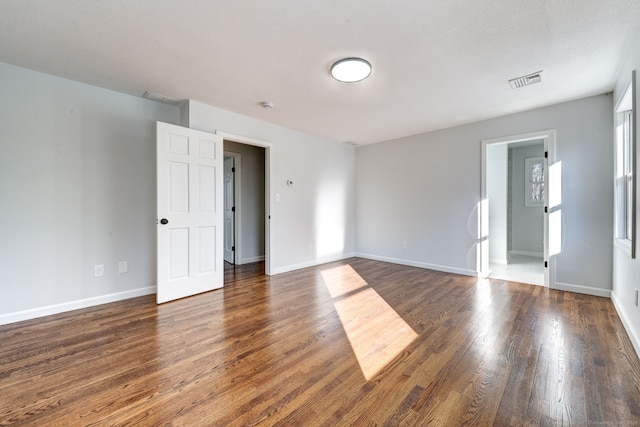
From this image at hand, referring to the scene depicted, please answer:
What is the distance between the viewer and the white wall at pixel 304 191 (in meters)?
4.02

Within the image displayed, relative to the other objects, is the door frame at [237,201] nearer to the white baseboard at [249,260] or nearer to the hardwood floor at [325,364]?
the white baseboard at [249,260]

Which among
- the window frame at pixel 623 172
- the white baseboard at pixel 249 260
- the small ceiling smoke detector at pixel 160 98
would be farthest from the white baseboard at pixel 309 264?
the window frame at pixel 623 172

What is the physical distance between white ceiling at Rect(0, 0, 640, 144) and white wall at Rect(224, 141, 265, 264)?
1945 mm

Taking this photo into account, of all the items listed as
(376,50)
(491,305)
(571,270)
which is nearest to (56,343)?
(376,50)

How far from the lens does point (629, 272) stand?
7.62ft

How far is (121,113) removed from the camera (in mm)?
3125

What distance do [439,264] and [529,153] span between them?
3.60m

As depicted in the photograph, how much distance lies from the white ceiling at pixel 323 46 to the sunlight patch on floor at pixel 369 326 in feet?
7.96

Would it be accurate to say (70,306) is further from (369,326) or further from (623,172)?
(623,172)

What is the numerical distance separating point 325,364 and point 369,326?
2.37 ft

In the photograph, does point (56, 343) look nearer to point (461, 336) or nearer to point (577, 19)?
point (461, 336)

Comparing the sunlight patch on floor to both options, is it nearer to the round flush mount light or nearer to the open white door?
the open white door

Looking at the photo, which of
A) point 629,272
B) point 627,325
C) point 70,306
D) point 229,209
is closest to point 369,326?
point 627,325

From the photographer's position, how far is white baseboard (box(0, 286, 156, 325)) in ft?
8.27
